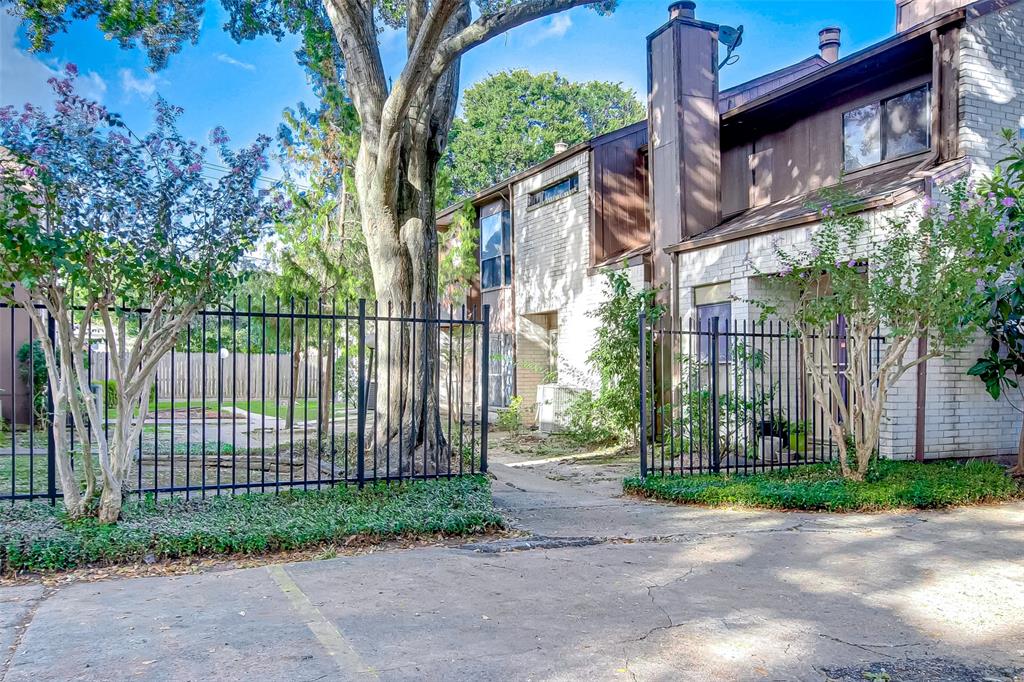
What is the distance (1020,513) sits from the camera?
7660 millimetres

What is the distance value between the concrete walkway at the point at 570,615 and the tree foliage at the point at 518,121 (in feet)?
109

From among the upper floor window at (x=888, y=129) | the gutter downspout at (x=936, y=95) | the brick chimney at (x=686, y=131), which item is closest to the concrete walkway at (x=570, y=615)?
the gutter downspout at (x=936, y=95)

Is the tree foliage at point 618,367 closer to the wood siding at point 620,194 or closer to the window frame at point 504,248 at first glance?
the wood siding at point 620,194

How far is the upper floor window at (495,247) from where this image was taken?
19.8 metres

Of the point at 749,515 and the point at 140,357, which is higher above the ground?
the point at 140,357

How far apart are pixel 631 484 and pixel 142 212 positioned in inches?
230

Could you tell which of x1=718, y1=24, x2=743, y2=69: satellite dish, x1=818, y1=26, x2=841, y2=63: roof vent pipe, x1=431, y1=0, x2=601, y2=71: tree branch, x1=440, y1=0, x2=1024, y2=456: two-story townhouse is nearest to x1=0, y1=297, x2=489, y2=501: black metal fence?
x1=431, y1=0, x2=601, y2=71: tree branch

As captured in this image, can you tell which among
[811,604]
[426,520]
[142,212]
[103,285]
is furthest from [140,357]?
[811,604]

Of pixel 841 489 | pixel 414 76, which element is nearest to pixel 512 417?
pixel 841 489

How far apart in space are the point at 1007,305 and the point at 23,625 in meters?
10.0

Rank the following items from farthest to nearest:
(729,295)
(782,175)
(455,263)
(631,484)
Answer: (455,263), (782,175), (729,295), (631,484)

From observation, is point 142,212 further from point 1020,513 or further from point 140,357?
point 1020,513

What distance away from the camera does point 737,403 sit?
9.46 meters

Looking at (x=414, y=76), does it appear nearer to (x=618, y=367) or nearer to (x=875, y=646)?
(x=618, y=367)
